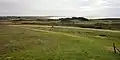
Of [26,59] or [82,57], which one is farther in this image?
[82,57]

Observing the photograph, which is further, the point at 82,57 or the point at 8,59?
the point at 82,57

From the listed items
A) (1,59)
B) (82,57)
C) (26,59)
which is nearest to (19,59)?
(26,59)

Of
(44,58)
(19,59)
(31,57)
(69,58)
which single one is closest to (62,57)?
(69,58)

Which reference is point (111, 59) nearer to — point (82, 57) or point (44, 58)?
point (82, 57)

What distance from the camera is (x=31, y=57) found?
15586 mm

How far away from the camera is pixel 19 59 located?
48.6 feet

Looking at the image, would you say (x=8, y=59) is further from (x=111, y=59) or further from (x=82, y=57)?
(x=111, y=59)

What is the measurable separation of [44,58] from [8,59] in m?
3.05

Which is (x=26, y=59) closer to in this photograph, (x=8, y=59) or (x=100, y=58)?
(x=8, y=59)

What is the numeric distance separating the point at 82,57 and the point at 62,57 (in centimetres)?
181

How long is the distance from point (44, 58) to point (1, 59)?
3636 millimetres

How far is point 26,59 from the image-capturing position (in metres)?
14.8

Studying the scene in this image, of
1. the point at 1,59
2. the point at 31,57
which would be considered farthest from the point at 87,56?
the point at 1,59

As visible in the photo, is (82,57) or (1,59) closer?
(1,59)
